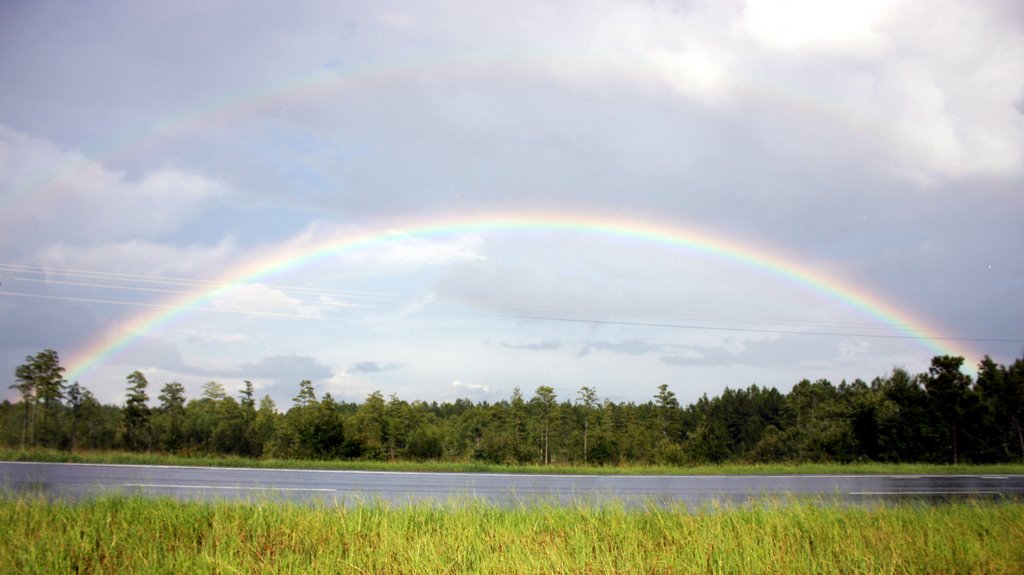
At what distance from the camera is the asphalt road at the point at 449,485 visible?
14922 millimetres

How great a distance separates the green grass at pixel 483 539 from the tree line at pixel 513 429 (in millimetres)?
21748

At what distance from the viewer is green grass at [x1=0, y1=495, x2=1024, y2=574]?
25.3 feet

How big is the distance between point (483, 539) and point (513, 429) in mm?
32129

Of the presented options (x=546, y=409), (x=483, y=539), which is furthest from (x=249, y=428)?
(x=483, y=539)

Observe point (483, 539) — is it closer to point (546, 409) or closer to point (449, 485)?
point (449, 485)

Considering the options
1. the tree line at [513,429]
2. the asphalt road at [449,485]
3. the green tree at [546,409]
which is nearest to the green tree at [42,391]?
the tree line at [513,429]

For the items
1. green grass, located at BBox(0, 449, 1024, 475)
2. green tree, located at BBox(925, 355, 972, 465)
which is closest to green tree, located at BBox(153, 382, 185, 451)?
green grass, located at BBox(0, 449, 1024, 475)

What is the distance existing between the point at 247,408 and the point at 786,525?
1485 inches

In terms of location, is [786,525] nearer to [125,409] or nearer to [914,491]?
[914,491]

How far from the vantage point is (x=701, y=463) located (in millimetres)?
33219

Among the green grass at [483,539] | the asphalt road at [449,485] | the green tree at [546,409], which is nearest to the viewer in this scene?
the green grass at [483,539]

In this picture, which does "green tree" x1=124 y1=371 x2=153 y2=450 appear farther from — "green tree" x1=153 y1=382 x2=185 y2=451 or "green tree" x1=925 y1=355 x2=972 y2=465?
"green tree" x1=925 y1=355 x2=972 y2=465

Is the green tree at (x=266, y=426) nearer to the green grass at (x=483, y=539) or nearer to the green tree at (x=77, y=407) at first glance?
the green tree at (x=77, y=407)

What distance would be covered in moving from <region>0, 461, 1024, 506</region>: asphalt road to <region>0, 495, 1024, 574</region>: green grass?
4.22 m
